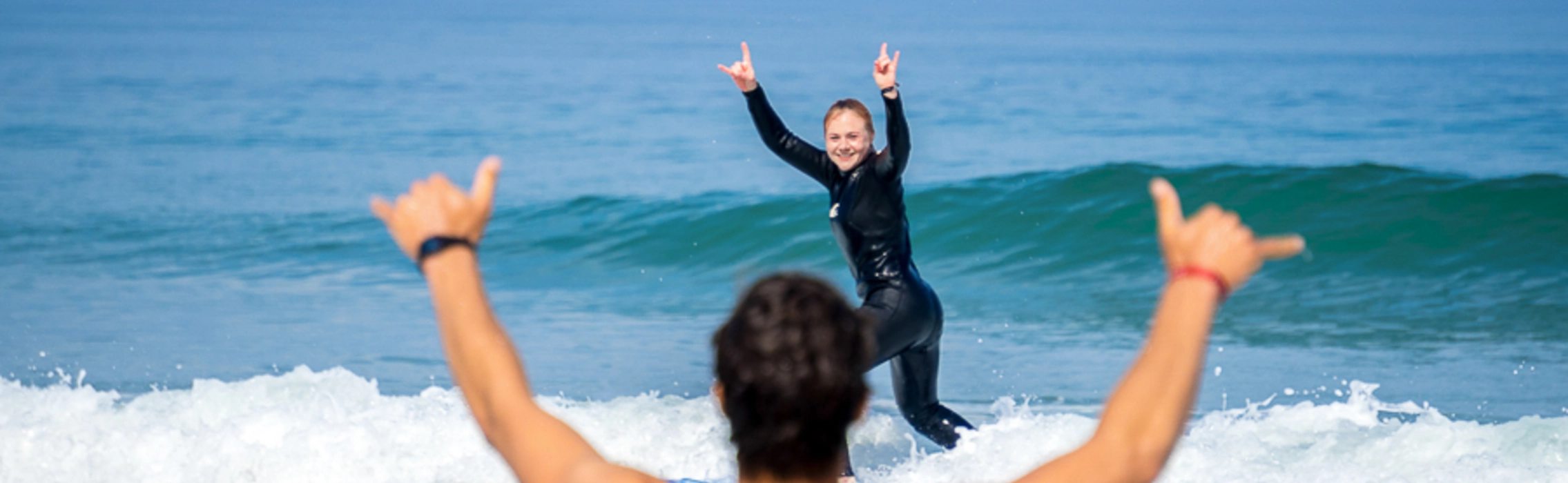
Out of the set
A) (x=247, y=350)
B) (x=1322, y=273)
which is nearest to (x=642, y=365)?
(x=247, y=350)

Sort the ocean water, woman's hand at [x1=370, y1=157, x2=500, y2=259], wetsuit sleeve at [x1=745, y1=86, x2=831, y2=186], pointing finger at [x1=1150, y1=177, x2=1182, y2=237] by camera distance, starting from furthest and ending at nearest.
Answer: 1. the ocean water
2. wetsuit sleeve at [x1=745, y1=86, x2=831, y2=186]
3. woman's hand at [x1=370, y1=157, x2=500, y2=259]
4. pointing finger at [x1=1150, y1=177, x2=1182, y2=237]

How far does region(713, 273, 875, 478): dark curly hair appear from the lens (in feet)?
5.24

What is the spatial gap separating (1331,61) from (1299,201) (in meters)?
34.5

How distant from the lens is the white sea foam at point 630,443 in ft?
18.2

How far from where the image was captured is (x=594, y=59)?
50.5 metres

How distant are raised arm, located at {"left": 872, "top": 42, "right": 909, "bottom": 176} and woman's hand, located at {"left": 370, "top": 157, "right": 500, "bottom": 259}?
354cm

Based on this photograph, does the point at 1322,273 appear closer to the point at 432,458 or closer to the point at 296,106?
the point at 432,458

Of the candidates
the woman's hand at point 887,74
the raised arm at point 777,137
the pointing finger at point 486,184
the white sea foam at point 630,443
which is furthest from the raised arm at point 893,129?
the pointing finger at point 486,184

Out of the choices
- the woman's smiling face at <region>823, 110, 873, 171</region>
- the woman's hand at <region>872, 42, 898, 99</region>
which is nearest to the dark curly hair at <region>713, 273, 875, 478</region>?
the woman's hand at <region>872, 42, 898, 99</region>

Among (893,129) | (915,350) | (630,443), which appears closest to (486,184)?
(893,129)

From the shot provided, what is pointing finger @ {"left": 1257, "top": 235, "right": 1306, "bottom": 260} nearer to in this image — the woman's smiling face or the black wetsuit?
the black wetsuit

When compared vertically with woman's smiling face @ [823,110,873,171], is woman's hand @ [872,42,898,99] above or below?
above

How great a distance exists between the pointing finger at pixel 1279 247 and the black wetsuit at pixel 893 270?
3.48 metres

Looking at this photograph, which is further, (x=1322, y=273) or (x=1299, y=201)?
(x=1299, y=201)
